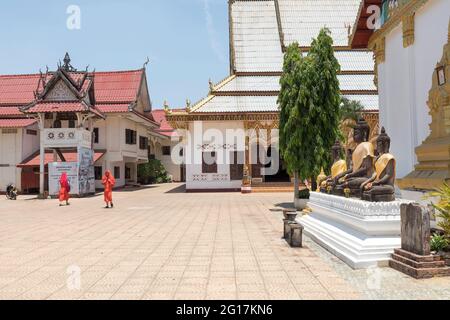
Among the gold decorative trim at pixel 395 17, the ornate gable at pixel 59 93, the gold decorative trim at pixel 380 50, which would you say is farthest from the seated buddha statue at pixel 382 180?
the ornate gable at pixel 59 93

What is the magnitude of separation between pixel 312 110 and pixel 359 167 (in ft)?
19.9

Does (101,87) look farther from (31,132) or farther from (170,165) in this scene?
(170,165)

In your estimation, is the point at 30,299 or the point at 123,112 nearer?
the point at 30,299

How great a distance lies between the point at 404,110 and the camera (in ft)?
39.1

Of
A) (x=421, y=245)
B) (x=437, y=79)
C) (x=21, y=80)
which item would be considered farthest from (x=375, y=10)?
(x=21, y=80)

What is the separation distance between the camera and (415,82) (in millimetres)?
11125

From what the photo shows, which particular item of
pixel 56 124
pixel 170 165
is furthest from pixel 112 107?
pixel 170 165

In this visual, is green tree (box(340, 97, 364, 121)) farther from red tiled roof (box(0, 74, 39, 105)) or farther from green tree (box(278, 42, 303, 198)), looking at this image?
red tiled roof (box(0, 74, 39, 105))

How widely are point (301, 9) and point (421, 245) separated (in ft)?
93.7

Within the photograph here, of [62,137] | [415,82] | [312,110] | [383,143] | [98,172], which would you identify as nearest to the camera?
[383,143]

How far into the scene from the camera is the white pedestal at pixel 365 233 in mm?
6102

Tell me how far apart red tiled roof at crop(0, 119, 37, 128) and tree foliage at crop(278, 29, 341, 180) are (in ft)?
59.0

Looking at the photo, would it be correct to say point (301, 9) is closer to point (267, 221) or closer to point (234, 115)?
point (234, 115)

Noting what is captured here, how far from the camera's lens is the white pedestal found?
610 centimetres
